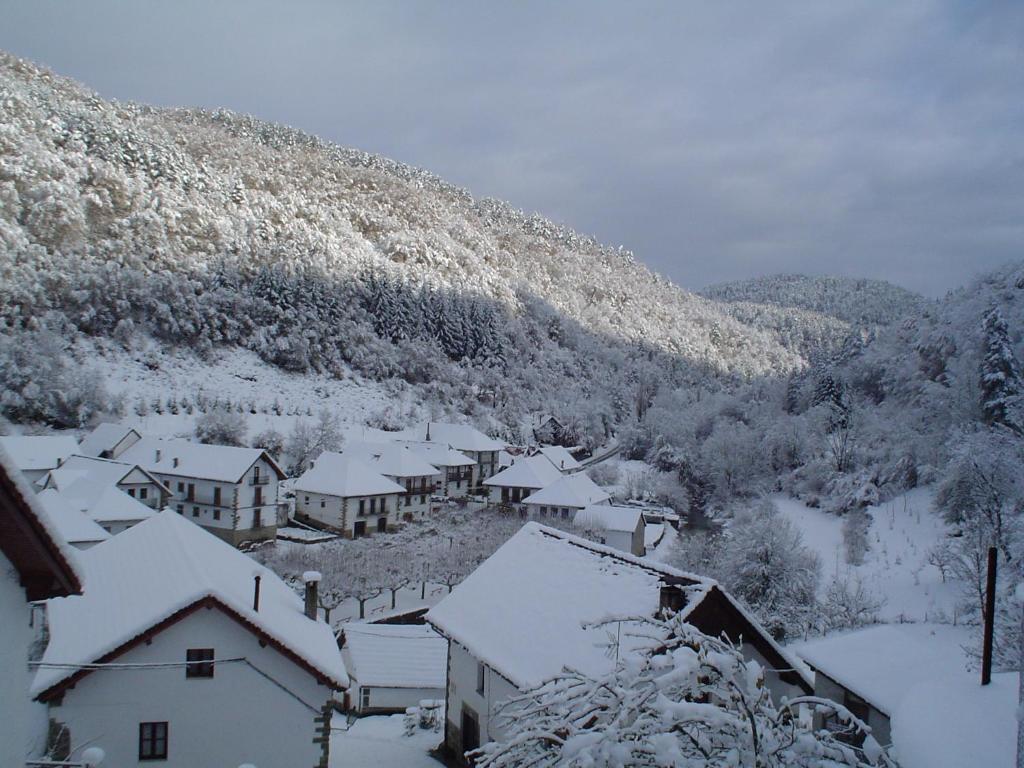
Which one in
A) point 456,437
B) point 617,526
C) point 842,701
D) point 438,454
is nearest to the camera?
point 842,701

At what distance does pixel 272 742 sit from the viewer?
1109 centimetres

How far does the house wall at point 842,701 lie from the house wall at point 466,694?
221 inches

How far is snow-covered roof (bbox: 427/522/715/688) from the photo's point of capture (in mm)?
11344

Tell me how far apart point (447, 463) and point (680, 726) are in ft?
166

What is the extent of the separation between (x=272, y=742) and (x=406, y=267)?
95.4 m

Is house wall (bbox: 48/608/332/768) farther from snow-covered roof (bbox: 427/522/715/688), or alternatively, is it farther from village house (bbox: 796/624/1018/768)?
village house (bbox: 796/624/1018/768)

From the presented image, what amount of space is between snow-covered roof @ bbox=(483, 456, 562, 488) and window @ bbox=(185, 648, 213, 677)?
3949 cm

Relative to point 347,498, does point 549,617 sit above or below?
above

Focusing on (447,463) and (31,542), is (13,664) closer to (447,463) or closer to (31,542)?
(31,542)

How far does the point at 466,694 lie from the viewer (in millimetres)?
13648

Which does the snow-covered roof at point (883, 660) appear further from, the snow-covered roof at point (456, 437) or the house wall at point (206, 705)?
the snow-covered roof at point (456, 437)

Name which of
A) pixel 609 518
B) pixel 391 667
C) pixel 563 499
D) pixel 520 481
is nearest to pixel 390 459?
pixel 520 481

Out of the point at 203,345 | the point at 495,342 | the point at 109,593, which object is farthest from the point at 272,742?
the point at 495,342

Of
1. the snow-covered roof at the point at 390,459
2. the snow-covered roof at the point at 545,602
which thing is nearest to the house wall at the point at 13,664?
the snow-covered roof at the point at 545,602
